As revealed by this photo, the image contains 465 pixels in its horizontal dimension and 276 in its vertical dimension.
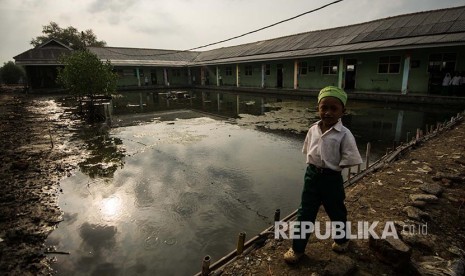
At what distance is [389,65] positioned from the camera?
17.8 metres

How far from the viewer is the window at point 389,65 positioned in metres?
17.4

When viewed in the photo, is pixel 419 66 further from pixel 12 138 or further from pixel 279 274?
pixel 12 138

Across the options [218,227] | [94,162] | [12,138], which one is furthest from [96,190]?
[12,138]

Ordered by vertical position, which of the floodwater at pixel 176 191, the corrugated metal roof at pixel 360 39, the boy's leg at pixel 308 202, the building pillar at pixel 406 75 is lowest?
the floodwater at pixel 176 191

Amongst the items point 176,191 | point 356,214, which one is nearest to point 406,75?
point 356,214

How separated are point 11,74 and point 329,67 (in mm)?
60173

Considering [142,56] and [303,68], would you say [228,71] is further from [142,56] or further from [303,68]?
[142,56]

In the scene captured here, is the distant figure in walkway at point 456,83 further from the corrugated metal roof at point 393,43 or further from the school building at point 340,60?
the corrugated metal roof at point 393,43

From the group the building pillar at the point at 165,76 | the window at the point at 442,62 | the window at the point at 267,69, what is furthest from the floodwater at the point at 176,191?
the building pillar at the point at 165,76

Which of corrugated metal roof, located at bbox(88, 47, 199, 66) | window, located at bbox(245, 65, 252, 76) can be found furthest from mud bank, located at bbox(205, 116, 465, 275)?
corrugated metal roof, located at bbox(88, 47, 199, 66)

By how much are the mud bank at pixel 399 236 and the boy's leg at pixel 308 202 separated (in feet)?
0.69

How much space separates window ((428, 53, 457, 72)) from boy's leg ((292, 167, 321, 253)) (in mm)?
18288

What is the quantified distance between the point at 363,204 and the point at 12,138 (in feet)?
→ 37.7

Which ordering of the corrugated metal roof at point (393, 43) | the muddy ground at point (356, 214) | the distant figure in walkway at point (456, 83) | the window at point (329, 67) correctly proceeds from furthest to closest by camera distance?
the window at point (329, 67) → the distant figure in walkway at point (456, 83) → the corrugated metal roof at point (393, 43) → the muddy ground at point (356, 214)
